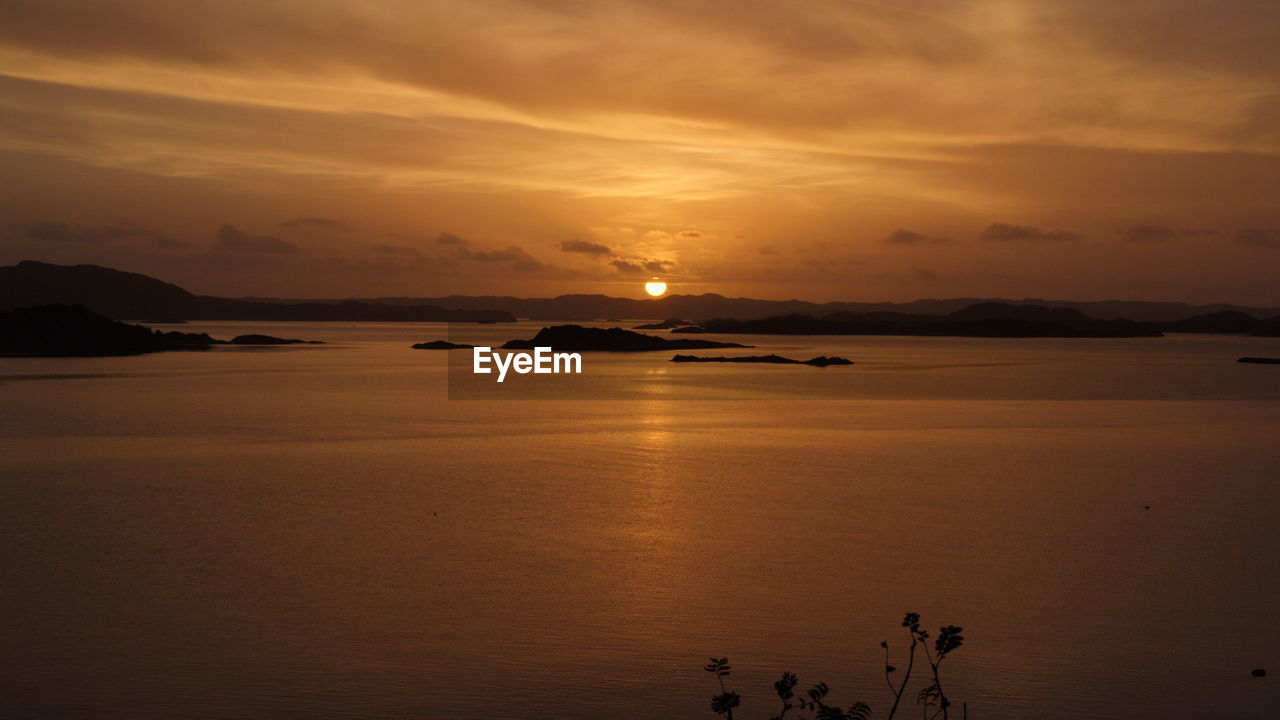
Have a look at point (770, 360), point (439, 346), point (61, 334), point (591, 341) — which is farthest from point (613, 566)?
point (439, 346)

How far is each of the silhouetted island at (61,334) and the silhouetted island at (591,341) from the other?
2352 cm

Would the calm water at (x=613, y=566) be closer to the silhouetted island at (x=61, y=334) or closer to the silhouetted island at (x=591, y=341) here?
the silhouetted island at (x=61, y=334)

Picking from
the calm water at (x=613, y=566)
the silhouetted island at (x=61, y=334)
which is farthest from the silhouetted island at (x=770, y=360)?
the calm water at (x=613, y=566)

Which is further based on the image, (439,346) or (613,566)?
(439,346)

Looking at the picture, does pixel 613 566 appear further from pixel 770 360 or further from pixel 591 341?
pixel 591 341

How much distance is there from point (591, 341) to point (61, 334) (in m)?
32.9

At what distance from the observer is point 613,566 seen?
10.6 meters

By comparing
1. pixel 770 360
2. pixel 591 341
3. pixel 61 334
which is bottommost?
pixel 770 360

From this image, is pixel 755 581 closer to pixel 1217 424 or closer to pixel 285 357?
pixel 1217 424

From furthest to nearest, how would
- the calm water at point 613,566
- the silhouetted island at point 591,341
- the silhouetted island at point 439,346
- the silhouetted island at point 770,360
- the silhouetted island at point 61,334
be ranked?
the silhouetted island at point 439,346 < the silhouetted island at point 591,341 < the silhouetted island at point 61,334 < the silhouetted island at point 770,360 < the calm water at point 613,566

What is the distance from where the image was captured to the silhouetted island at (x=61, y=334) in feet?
192

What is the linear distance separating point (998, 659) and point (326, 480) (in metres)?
11.3

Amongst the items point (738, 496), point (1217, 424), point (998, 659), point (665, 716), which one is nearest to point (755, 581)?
point (998, 659)

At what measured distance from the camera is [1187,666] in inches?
301
